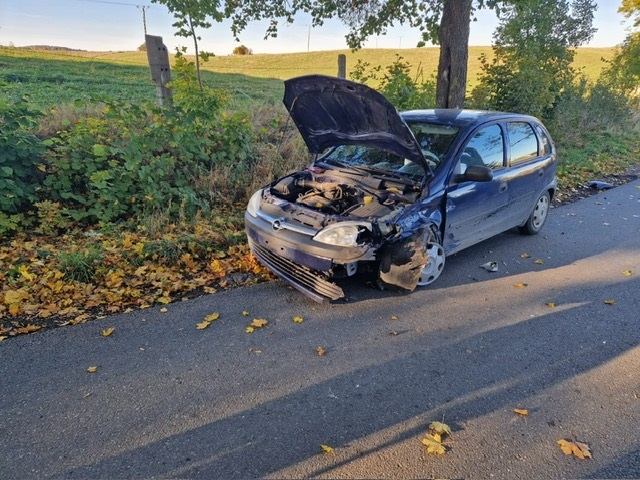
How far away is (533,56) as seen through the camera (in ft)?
34.4

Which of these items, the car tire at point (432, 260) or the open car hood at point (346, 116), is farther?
the car tire at point (432, 260)

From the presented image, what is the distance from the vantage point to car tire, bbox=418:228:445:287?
4422 millimetres

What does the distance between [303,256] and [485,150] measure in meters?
2.58

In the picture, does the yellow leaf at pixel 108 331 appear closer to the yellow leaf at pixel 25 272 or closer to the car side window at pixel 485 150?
the yellow leaf at pixel 25 272

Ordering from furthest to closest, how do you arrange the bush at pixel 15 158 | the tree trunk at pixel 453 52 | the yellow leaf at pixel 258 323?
1. the tree trunk at pixel 453 52
2. the bush at pixel 15 158
3. the yellow leaf at pixel 258 323

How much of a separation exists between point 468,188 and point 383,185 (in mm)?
974

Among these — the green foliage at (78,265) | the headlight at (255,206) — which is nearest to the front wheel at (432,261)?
the headlight at (255,206)

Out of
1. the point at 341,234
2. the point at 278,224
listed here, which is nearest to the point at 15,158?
the point at 278,224

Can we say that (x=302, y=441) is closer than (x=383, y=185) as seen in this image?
Yes

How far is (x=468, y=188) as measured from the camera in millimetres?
4672

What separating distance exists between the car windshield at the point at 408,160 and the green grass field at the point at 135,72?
11.4 feet

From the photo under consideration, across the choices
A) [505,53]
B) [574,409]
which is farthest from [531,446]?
[505,53]

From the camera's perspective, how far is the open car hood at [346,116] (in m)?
4.03

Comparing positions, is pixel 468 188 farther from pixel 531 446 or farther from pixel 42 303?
pixel 42 303
